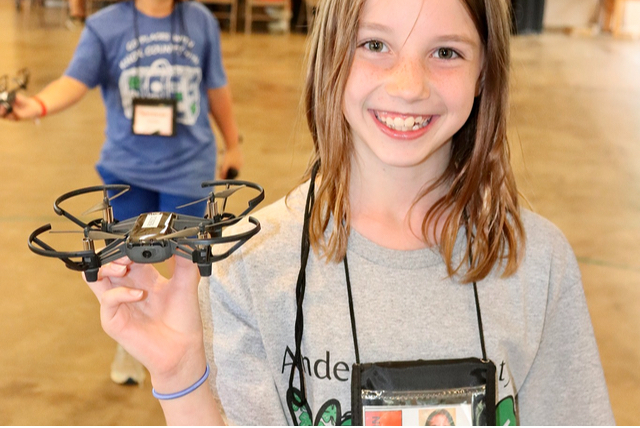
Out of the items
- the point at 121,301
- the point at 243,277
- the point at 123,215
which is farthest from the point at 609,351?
the point at 121,301

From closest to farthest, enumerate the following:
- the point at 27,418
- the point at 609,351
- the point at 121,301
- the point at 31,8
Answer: the point at 121,301 → the point at 27,418 → the point at 609,351 → the point at 31,8

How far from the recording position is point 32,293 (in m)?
3.54

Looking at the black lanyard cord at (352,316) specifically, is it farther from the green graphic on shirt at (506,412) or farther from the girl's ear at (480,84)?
the girl's ear at (480,84)

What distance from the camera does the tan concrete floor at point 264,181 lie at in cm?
292

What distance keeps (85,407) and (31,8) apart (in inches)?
380

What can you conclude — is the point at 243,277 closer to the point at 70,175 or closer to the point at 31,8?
the point at 70,175

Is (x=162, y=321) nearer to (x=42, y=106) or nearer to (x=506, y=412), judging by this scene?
(x=506, y=412)

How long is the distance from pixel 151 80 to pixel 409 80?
5.02ft

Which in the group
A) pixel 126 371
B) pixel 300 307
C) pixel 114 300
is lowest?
pixel 126 371

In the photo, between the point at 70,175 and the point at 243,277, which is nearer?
the point at 243,277

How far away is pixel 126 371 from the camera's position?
291cm

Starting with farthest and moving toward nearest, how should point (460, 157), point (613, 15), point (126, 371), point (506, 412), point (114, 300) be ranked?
1. point (613, 15)
2. point (126, 371)
3. point (460, 157)
4. point (506, 412)
5. point (114, 300)

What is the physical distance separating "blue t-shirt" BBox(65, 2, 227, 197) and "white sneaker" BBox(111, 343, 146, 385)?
0.78 m

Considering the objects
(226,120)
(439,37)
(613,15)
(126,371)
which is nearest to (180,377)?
(439,37)
